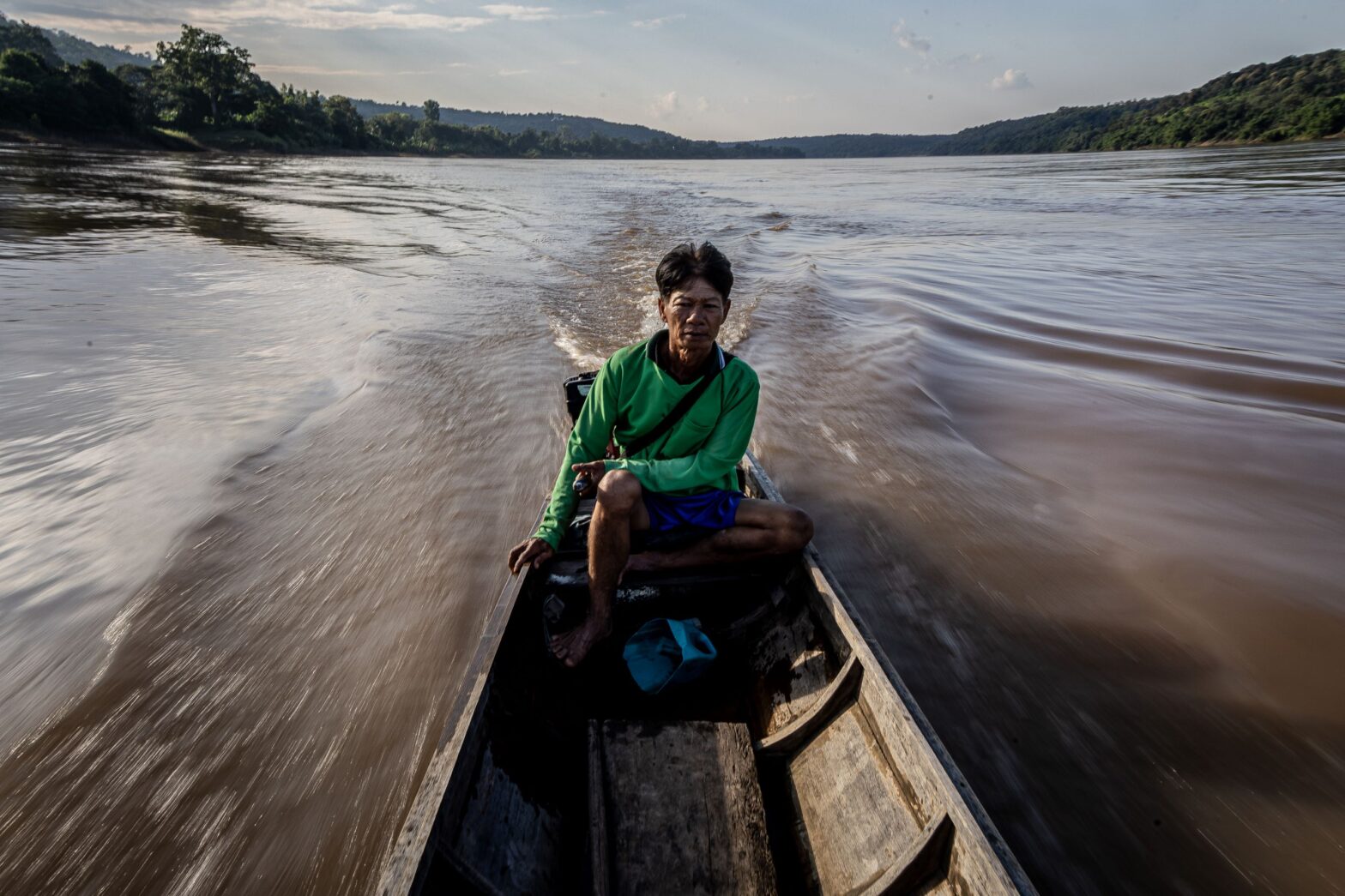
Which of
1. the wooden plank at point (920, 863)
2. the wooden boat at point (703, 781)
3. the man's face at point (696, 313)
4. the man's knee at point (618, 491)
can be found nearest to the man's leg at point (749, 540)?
the wooden boat at point (703, 781)

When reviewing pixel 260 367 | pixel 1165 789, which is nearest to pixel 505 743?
pixel 1165 789

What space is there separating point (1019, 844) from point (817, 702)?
38.6 inches

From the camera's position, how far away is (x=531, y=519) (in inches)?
188

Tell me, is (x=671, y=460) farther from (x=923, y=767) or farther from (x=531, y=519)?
(x=531, y=519)

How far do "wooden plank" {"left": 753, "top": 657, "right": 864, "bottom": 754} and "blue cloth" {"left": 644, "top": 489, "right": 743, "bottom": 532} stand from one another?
885 mm

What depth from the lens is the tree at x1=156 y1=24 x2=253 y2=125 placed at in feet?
204

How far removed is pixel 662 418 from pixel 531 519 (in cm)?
219

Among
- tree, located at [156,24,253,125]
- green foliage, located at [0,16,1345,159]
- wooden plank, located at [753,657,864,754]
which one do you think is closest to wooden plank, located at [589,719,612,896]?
wooden plank, located at [753,657,864,754]

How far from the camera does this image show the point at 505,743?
221cm

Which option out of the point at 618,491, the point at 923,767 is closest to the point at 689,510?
the point at 618,491

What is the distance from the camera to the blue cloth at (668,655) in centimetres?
275

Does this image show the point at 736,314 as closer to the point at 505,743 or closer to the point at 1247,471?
the point at 1247,471

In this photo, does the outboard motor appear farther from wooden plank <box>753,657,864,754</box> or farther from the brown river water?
wooden plank <box>753,657,864,754</box>

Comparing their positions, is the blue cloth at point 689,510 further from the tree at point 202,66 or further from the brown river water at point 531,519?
the tree at point 202,66
